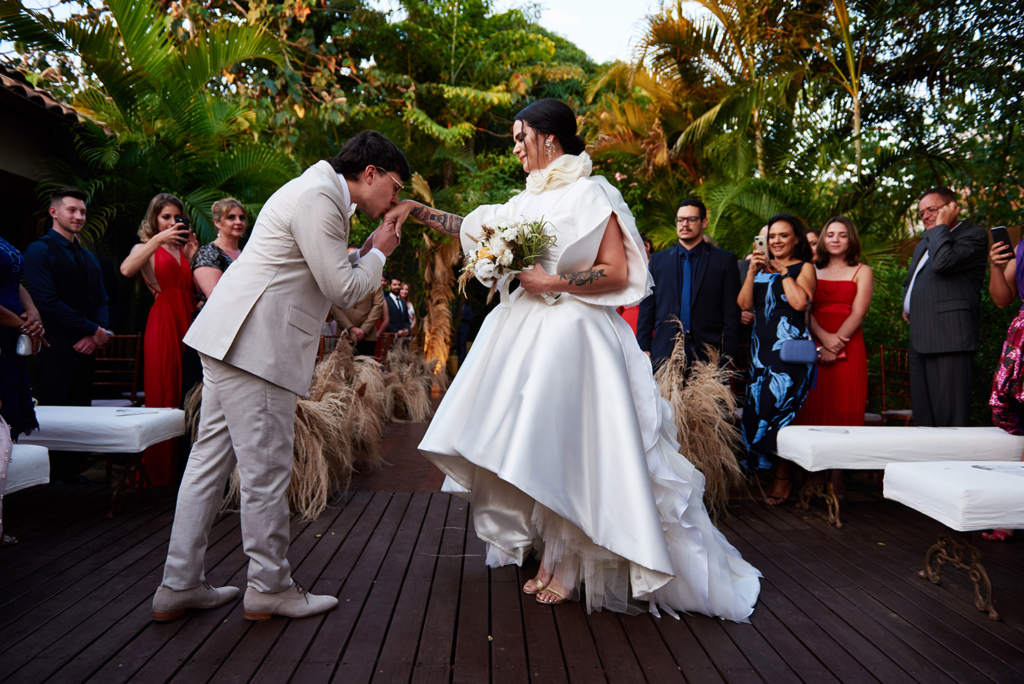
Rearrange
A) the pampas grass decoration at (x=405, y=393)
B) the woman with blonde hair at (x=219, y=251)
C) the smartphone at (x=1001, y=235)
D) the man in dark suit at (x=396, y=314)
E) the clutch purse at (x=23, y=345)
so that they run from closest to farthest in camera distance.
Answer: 1. the clutch purse at (x=23, y=345)
2. the smartphone at (x=1001, y=235)
3. the woman with blonde hair at (x=219, y=251)
4. the pampas grass decoration at (x=405, y=393)
5. the man in dark suit at (x=396, y=314)

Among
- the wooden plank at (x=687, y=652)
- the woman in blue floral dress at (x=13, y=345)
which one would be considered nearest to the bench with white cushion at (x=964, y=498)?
the wooden plank at (x=687, y=652)

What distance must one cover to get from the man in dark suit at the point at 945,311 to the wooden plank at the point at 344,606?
12.5 ft

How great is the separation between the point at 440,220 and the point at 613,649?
84.3 inches

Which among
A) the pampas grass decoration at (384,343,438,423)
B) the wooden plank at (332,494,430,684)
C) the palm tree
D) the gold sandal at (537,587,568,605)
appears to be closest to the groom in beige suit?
the wooden plank at (332,494,430,684)

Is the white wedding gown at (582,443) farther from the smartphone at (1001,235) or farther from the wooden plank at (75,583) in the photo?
the smartphone at (1001,235)

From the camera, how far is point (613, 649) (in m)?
2.64

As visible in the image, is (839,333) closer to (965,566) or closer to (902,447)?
(902,447)

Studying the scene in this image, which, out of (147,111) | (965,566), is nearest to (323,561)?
(965,566)

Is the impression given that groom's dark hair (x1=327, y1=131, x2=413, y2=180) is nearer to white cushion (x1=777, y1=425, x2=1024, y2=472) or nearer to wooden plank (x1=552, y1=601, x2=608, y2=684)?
wooden plank (x1=552, y1=601, x2=608, y2=684)

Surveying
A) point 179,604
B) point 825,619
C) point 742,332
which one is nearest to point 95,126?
point 179,604

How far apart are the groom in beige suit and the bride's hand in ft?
2.09

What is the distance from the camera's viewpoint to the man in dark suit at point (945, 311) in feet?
15.4

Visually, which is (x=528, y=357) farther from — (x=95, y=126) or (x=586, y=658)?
(x=95, y=126)

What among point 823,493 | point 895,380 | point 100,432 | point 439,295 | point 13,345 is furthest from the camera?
point 439,295
